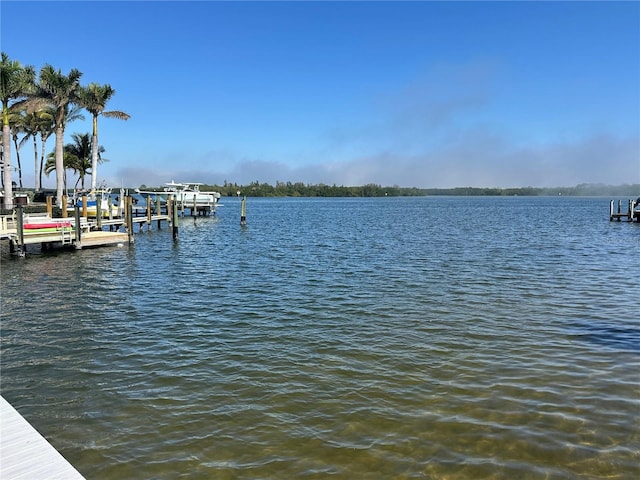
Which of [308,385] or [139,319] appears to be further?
[139,319]

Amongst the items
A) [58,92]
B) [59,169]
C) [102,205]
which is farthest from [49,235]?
[58,92]

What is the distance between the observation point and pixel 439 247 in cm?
3111

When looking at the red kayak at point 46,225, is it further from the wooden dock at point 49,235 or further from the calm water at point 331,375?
the calm water at point 331,375

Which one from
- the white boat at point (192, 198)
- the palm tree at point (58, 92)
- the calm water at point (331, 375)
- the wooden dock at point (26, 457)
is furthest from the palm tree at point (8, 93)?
the wooden dock at point (26, 457)

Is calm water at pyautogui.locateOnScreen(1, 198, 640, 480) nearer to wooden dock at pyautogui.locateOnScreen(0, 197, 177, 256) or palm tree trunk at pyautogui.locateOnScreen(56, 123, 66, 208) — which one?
wooden dock at pyautogui.locateOnScreen(0, 197, 177, 256)

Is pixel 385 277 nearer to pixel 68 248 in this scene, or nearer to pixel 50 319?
pixel 50 319

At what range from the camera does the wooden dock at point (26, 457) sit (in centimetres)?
482

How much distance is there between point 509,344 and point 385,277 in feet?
30.1

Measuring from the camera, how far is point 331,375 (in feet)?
30.2

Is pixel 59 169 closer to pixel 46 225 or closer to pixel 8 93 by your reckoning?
pixel 8 93

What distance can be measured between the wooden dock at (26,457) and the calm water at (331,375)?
3.07 feet

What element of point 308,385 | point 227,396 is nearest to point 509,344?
point 308,385

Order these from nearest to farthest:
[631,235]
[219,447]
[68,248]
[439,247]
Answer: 1. [219,447]
2. [68,248]
3. [439,247]
4. [631,235]

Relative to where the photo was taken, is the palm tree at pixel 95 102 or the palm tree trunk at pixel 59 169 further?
the palm tree at pixel 95 102
